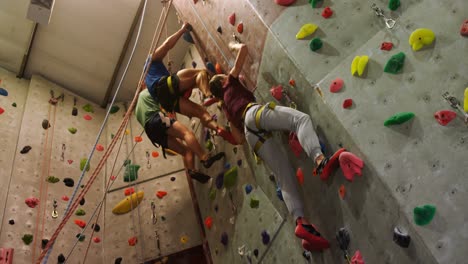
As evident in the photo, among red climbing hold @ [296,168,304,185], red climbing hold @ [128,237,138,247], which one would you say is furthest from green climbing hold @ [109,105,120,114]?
red climbing hold @ [296,168,304,185]

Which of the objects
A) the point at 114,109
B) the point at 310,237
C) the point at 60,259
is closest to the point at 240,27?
the point at 310,237

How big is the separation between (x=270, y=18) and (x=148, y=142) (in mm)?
2640

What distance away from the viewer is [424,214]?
242 cm

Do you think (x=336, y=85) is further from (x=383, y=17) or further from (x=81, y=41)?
(x=81, y=41)

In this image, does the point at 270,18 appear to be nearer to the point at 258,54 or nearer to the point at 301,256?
the point at 258,54

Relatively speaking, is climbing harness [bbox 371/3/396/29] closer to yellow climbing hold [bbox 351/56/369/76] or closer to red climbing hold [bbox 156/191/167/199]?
yellow climbing hold [bbox 351/56/369/76]

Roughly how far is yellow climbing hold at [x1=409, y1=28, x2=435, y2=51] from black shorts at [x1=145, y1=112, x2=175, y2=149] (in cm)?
236

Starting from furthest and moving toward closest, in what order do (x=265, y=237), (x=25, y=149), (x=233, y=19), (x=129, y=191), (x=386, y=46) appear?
(x=129, y=191)
(x=25, y=149)
(x=233, y=19)
(x=265, y=237)
(x=386, y=46)

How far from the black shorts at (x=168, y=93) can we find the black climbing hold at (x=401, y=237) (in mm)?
2436

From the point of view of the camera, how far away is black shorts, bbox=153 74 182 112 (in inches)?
171

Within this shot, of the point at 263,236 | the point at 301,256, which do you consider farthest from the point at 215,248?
the point at 301,256

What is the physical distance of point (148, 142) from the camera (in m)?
5.75

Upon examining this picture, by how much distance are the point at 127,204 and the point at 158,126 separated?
42.5 inches

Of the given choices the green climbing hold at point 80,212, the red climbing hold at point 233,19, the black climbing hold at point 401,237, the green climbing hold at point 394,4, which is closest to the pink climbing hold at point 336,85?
the green climbing hold at point 394,4
